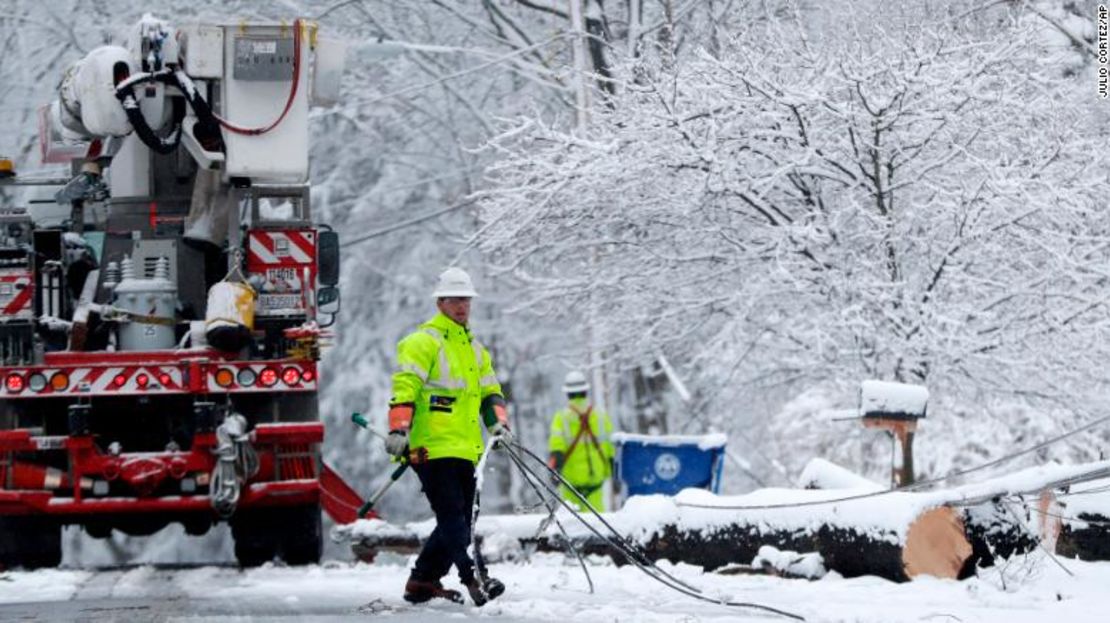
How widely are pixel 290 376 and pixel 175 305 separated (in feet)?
3.10

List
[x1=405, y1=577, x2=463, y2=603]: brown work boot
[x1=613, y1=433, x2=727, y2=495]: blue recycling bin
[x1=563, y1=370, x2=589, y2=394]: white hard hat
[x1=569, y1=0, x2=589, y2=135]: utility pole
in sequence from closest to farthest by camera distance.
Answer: [x1=405, y1=577, x2=463, y2=603]: brown work boot
[x1=613, y1=433, x2=727, y2=495]: blue recycling bin
[x1=563, y1=370, x2=589, y2=394]: white hard hat
[x1=569, y1=0, x2=589, y2=135]: utility pole

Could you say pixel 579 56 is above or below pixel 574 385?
above

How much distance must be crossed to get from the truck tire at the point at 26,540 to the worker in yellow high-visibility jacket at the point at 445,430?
3.32 meters

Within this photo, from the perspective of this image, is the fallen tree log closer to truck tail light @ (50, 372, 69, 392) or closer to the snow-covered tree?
truck tail light @ (50, 372, 69, 392)

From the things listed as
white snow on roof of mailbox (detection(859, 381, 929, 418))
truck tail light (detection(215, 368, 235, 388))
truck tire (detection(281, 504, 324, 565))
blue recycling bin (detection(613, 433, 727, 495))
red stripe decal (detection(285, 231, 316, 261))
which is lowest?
truck tire (detection(281, 504, 324, 565))

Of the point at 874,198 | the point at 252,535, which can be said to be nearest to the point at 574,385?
the point at 874,198

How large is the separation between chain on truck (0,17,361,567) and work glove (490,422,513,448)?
2.22m

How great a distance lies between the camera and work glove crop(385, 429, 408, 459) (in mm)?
9500

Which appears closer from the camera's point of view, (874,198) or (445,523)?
(445,523)

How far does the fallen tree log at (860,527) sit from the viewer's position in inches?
416

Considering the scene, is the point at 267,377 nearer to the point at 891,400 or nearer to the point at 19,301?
the point at 19,301

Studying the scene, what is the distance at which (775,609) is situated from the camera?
29.9 feet

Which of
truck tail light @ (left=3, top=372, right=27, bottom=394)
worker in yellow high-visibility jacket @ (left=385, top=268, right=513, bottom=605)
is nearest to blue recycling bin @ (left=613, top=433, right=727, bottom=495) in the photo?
truck tail light @ (left=3, top=372, right=27, bottom=394)

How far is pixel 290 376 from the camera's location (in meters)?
12.2
